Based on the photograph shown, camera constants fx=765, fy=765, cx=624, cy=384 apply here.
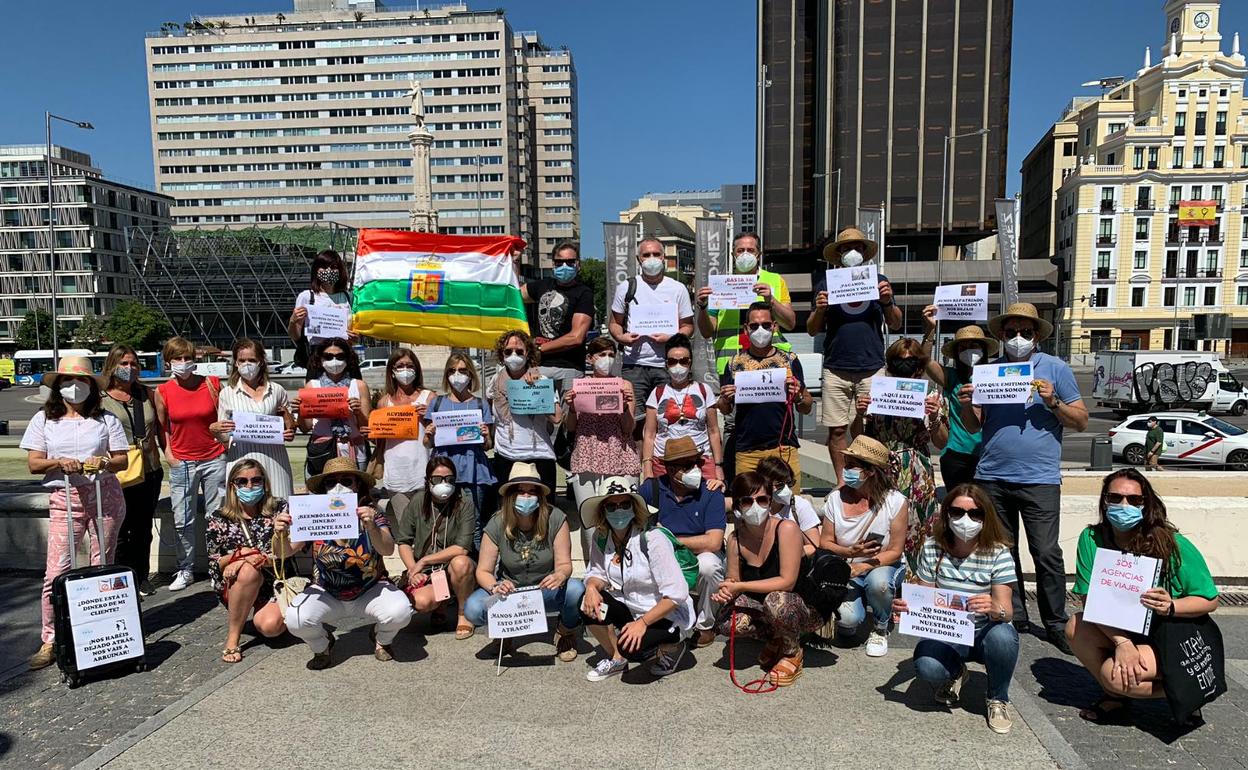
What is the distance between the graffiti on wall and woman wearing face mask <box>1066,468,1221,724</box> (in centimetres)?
3026

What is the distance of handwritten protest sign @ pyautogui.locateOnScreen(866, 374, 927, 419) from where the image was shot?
5.51m

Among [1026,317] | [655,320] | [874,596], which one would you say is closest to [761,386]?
[655,320]

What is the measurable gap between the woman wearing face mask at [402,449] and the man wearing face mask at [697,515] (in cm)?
204

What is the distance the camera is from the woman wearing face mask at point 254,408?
636cm

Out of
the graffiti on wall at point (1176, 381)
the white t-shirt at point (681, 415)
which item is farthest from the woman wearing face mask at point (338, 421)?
the graffiti on wall at point (1176, 381)

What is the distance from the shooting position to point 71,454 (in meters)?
5.70

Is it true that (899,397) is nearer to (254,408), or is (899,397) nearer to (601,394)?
(601,394)

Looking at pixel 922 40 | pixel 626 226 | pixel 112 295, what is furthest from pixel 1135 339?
pixel 112 295

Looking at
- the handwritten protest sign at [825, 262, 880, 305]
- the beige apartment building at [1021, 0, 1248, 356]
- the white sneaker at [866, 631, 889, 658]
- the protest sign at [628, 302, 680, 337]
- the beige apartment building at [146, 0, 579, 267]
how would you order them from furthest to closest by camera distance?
the beige apartment building at [146, 0, 579, 267] < the beige apartment building at [1021, 0, 1248, 356] < the protest sign at [628, 302, 680, 337] < the handwritten protest sign at [825, 262, 880, 305] < the white sneaker at [866, 631, 889, 658]

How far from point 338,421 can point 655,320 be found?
2.89 metres

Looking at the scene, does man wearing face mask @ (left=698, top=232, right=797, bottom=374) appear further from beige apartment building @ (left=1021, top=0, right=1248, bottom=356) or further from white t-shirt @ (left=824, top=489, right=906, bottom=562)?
beige apartment building @ (left=1021, top=0, right=1248, bottom=356)

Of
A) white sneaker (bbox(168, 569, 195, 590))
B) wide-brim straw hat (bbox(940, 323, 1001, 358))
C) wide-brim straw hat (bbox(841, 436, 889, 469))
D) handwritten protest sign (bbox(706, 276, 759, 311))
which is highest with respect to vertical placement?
handwritten protest sign (bbox(706, 276, 759, 311))

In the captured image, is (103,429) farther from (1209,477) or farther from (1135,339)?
(1135,339)

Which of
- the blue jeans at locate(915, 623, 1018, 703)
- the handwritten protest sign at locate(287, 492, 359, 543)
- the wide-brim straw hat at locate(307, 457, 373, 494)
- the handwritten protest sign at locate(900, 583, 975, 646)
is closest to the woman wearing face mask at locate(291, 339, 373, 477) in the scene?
the wide-brim straw hat at locate(307, 457, 373, 494)
